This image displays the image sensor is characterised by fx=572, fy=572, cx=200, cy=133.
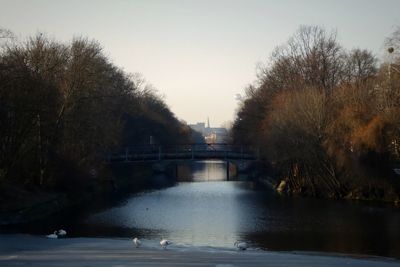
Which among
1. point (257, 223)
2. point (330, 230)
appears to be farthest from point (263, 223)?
point (330, 230)

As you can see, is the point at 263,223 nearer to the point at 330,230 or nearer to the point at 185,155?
the point at 330,230

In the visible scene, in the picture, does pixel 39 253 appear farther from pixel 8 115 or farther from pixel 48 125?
pixel 48 125

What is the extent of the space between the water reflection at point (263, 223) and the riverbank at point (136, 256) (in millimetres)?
3595

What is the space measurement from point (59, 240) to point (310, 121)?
92.2 ft

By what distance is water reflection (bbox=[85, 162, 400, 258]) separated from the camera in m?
28.9

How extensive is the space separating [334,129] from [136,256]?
1132 inches

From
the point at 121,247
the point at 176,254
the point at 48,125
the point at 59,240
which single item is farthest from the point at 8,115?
the point at 176,254

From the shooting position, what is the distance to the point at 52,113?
129 ft

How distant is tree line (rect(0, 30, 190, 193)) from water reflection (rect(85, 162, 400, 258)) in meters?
6.06

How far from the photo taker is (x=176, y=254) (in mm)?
23219

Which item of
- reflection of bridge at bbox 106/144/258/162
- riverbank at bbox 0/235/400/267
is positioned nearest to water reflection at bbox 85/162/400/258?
riverbank at bbox 0/235/400/267

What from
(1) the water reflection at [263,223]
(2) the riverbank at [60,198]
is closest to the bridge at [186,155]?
(2) the riverbank at [60,198]

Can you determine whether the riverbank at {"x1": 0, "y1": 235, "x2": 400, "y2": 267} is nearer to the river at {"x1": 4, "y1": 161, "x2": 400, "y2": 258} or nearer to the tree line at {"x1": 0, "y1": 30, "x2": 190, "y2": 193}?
the river at {"x1": 4, "y1": 161, "x2": 400, "y2": 258}

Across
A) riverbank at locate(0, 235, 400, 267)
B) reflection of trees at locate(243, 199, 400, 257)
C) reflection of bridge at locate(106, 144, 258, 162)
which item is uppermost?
reflection of bridge at locate(106, 144, 258, 162)
